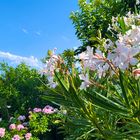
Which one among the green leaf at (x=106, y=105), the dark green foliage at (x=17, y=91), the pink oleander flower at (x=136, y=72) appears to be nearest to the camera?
the pink oleander flower at (x=136, y=72)

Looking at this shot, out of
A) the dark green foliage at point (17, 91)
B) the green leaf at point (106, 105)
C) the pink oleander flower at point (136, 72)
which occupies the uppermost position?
the dark green foliage at point (17, 91)

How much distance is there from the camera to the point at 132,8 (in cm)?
1084

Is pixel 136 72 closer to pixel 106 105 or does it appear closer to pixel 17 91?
pixel 106 105

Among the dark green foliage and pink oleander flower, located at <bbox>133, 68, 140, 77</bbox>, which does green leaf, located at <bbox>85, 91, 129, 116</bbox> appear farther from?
the dark green foliage

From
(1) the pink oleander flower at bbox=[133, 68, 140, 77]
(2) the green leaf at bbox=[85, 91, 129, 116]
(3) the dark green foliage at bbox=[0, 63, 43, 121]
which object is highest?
(3) the dark green foliage at bbox=[0, 63, 43, 121]

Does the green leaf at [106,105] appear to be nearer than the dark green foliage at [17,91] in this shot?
Yes

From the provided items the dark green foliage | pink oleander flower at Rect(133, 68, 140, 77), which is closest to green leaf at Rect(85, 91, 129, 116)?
pink oleander flower at Rect(133, 68, 140, 77)

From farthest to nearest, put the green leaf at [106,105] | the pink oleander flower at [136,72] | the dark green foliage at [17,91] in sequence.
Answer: the dark green foliage at [17,91] < the green leaf at [106,105] < the pink oleander flower at [136,72]

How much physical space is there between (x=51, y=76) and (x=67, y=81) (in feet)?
0.67

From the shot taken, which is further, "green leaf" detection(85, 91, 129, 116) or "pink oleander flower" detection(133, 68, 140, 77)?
"green leaf" detection(85, 91, 129, 116)

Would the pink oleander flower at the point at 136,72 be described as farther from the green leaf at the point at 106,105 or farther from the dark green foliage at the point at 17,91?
the dark green foliage at the point at 17,91

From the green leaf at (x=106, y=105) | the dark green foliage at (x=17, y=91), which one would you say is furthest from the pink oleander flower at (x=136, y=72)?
the dark green foliage at (x=17, y=91)

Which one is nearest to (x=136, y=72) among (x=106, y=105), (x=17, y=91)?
(x=106, y=105)

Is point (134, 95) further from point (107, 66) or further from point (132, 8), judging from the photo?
point (132, 8)
